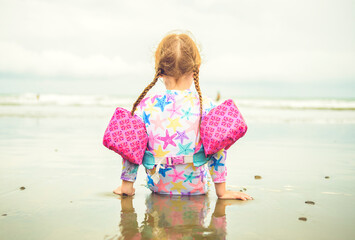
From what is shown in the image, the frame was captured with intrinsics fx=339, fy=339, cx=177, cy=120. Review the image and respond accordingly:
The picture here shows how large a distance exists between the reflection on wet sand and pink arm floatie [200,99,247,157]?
1.44 ft

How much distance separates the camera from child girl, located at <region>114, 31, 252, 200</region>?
2.68 m

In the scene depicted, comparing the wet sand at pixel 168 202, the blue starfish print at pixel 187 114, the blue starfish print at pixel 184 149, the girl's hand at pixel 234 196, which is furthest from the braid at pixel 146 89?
the girl's hand at pixel 234 196

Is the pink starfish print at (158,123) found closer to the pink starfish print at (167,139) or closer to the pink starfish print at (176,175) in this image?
the pink starfish print at (167,139)

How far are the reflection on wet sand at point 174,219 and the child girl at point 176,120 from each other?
0.54ft

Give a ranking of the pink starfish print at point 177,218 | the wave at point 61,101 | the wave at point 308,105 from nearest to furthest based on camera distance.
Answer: the pink starfish print at point 177,218, the wave at point 308,105, the wave at point 61,101

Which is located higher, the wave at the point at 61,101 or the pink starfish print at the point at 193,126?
the wave at the point at 61,101

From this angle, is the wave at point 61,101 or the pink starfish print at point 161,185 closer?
the pink starfish print at point 161,185

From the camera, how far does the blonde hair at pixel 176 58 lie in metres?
2.68

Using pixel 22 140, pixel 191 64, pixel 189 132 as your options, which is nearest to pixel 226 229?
pixel 189 132

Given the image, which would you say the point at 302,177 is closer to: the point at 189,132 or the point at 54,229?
the point at 189,132

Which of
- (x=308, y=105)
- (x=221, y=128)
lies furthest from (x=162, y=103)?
(x=308, y=105)

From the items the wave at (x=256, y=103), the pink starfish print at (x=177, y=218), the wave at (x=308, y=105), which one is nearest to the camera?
the pink starfish print at (x=177, y=218)

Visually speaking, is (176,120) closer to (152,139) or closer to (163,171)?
(152,139)

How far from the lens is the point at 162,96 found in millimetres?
2744
